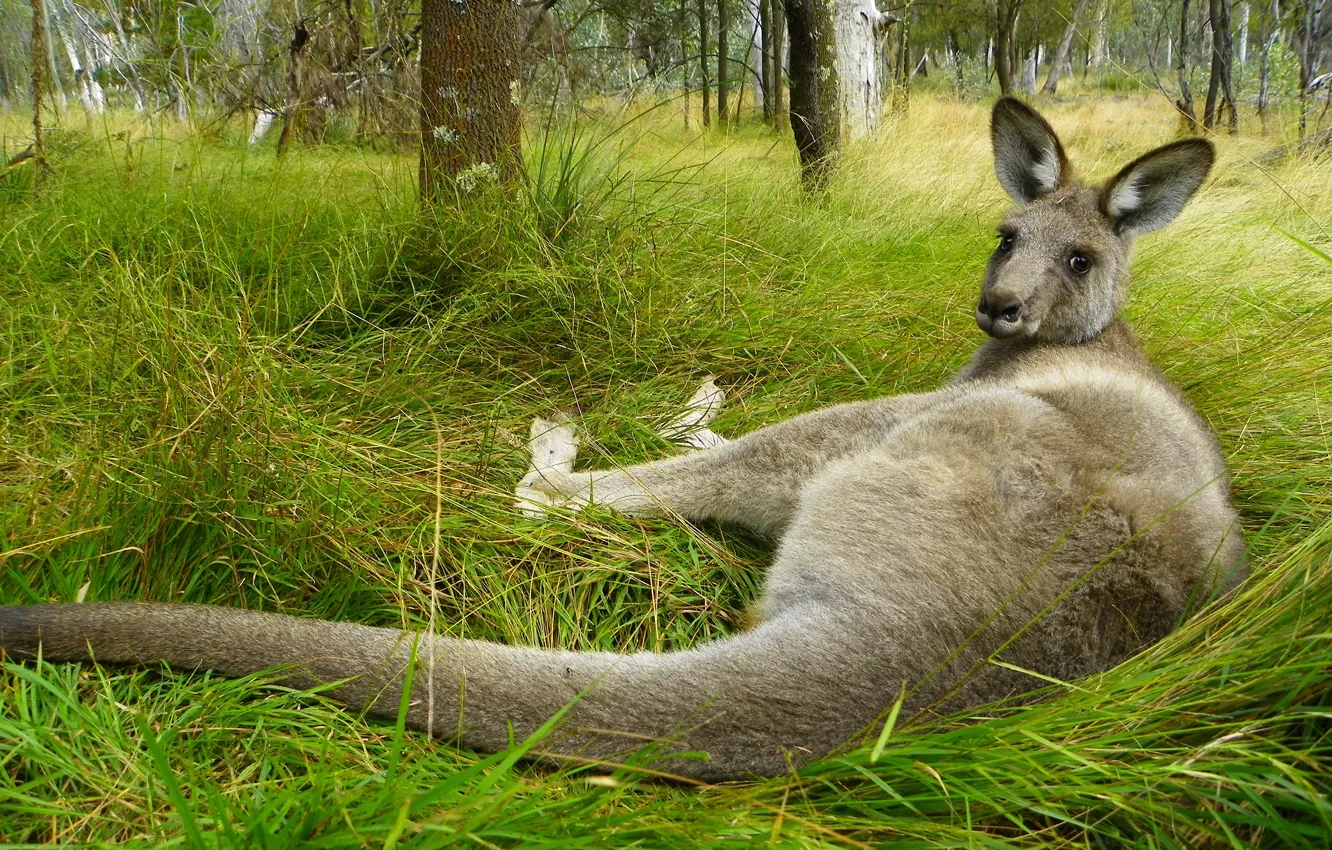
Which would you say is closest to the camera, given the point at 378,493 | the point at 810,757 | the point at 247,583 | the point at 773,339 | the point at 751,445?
the point at 810,757

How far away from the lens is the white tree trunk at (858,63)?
9.30 meters

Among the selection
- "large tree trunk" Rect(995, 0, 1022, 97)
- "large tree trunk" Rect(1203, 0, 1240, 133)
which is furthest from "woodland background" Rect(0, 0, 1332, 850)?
"large tree trunk" Rect(995, 0, 1022, 97)

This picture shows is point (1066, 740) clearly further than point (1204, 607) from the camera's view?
No

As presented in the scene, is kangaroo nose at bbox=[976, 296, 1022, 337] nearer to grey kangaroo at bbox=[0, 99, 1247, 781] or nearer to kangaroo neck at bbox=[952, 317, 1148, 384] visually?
kangaroo neck at bbox=[952, 317, 1148, 384]

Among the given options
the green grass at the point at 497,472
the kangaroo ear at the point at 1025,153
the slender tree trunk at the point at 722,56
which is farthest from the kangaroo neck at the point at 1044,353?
→ the slender tree trunk at the point at 722,56

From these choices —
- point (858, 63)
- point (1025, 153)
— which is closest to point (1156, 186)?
point (1025, 153)

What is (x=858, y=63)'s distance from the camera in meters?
9.46

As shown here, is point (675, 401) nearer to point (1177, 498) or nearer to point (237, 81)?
point (1177, 498)

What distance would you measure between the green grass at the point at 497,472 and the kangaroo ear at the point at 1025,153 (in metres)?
0.75

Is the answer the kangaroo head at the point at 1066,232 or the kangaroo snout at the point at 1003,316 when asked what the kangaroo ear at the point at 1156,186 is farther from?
the kangaroo snout at the point at 1003,316

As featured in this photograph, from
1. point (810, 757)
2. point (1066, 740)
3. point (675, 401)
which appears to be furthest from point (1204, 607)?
point (675, 401)

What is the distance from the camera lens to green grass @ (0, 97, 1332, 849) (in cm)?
165

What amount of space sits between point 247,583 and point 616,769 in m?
1.25

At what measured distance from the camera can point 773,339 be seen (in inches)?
162
